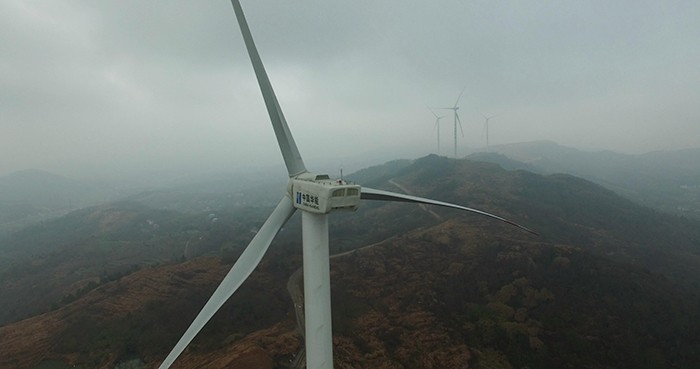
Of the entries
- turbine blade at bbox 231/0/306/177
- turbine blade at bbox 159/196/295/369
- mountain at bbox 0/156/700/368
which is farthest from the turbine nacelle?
mountain at bbox 0/156/700/368

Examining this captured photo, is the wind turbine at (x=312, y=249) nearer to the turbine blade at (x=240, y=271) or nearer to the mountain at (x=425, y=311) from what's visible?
the turbine blade at (x=240, y=271)

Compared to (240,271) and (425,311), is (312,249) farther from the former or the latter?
(425,311)

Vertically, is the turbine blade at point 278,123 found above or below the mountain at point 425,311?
above

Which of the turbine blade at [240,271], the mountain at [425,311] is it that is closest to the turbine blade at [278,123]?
the turbine blade at [240,271]

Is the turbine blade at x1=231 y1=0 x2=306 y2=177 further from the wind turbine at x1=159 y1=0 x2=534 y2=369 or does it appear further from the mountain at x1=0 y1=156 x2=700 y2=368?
the mountain at x1=0 y1=156 x2=700 y2=368

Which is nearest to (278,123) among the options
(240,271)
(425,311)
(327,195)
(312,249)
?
(327,195)
